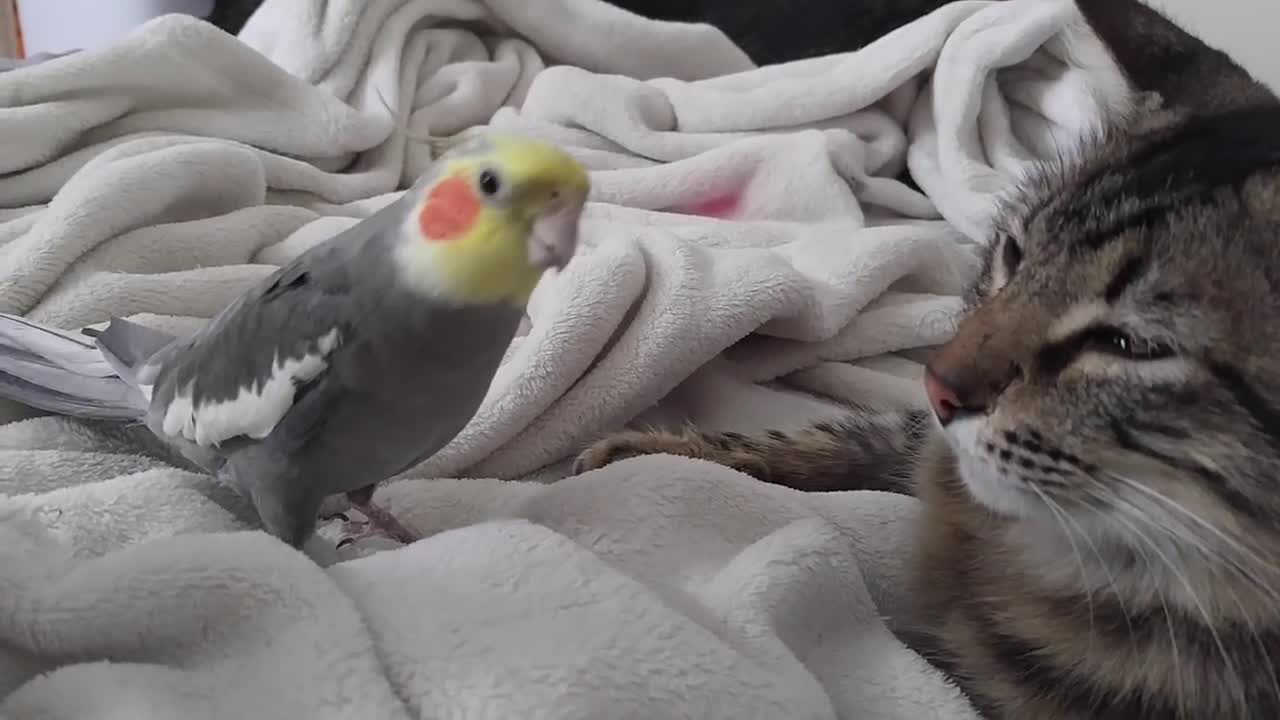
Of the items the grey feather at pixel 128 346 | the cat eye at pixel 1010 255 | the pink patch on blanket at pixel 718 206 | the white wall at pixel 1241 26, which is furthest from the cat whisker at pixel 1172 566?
the white wall at pixel 1241 26

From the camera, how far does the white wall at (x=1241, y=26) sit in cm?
149

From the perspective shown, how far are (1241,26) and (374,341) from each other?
144 cm

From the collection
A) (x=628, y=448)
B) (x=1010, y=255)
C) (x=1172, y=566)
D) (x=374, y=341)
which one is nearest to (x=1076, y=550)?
(x=1172, y=566)

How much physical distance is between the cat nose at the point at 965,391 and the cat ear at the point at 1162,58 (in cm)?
36

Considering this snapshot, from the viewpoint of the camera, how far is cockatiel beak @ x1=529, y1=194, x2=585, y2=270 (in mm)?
602

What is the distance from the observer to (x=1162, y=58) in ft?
2.97

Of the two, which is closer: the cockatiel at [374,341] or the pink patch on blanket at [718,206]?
the cockatiel at [374,341]

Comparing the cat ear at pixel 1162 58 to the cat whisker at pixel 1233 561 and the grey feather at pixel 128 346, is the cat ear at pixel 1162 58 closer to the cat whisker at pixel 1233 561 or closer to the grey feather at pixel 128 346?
the cat whisker at pixel 1233 561

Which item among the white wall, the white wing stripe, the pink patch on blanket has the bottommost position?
the pink patch on blanket

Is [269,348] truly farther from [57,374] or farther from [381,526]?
[57,374]

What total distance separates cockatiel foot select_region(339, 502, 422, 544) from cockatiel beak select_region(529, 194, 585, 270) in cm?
28

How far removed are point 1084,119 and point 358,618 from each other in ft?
3.89

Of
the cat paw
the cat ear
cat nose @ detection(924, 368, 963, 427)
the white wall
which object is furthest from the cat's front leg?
the white wall

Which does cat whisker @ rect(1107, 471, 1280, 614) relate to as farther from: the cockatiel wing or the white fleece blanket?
the cockatiel wing
